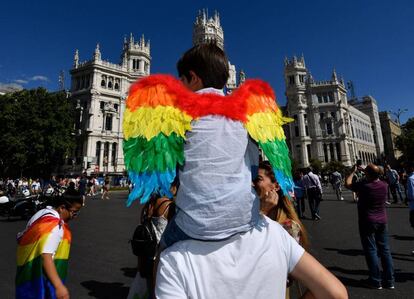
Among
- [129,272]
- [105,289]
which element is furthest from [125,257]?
[105,289]

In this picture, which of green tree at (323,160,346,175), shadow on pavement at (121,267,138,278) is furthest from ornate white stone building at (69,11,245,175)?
shadow on pavement at (121,267,138,278)

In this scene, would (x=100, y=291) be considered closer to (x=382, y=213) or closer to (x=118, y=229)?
(x=382, y=213)

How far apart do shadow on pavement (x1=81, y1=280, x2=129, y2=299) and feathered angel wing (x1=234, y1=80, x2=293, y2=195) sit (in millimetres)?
3628

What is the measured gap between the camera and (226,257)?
4.37 ft

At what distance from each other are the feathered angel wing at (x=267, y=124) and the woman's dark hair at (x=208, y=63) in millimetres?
151

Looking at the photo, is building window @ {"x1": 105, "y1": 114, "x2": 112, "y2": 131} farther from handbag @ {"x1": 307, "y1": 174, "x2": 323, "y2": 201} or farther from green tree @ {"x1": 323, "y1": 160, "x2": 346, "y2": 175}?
handbag @ {"x1": 307, "y1": 174, "x2": 323, "y2": 201}

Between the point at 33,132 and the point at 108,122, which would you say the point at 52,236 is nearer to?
the point at 33,132

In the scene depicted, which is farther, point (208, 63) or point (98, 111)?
point (98, 111)

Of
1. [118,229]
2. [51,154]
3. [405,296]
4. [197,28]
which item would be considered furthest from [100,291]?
[197,28]

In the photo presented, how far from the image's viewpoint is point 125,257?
20.4 feet

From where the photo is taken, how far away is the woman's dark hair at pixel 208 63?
165 centimetres

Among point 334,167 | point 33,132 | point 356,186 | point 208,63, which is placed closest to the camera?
point 208,63

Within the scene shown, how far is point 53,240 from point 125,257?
13.4 feet

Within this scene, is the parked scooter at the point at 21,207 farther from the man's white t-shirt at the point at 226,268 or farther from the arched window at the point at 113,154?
the arched window at the point at 113,154
